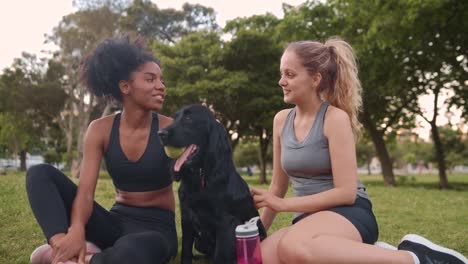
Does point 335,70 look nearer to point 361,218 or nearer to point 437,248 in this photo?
point 361,218

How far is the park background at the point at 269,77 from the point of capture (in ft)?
32.6

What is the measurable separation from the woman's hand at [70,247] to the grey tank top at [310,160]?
161 centimetres

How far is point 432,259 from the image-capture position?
10.4 ft

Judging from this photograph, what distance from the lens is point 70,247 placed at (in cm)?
322

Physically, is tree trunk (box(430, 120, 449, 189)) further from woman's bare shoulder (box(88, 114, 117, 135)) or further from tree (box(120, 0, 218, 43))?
woman's bare shoulder (box(88, 114, 117, 135))

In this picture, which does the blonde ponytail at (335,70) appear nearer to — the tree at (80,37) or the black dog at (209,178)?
the black dog at (209,178)

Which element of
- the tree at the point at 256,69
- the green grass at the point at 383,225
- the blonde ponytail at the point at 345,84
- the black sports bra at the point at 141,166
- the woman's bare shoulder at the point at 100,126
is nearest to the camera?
the blonde ponytail at the point at 345,84

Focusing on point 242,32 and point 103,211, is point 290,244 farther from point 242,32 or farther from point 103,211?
point 242,32

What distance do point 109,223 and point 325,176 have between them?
1754 millimetres

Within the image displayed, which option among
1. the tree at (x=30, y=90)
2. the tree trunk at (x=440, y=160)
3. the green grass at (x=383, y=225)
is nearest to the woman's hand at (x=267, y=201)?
the green grass at (x=383, y=225)

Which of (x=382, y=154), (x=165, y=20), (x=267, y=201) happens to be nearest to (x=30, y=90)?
(x=165, y=20)

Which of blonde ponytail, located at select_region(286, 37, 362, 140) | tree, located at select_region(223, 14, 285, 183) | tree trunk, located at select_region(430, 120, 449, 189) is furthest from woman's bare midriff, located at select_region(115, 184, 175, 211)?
tree trunk, located at select_region(430, 120, 449, 189)

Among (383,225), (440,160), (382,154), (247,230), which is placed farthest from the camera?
(382,154)

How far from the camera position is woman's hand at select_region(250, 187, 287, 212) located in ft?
10.9
